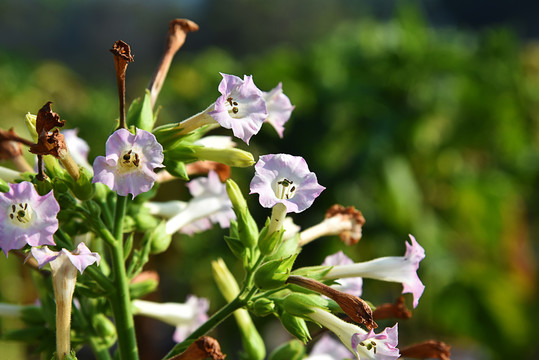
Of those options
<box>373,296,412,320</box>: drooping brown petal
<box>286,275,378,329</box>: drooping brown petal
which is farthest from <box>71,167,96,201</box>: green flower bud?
<box>373,296,412,320</box>: drooping brown petal

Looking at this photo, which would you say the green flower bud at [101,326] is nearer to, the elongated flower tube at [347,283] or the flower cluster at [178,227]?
the flower cluster at [178,227]

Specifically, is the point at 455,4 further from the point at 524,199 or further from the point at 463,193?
the point at 463,193

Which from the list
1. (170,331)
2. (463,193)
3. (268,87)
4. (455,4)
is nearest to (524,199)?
(463,193)

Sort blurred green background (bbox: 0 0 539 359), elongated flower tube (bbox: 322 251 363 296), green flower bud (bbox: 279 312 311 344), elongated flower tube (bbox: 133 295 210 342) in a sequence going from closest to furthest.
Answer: green flower bud (bbox: 279 312 311 344)
elongated flower tube (bbox: 322 251 363 296)
elongated flower tube (bbox: 133 295 210 342)
blurred green background (bbox: 0 0 539 359)

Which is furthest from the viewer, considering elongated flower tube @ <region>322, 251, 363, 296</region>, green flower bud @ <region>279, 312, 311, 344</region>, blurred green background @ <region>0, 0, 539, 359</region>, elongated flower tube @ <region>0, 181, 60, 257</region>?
blurred green background @ <region>0, 0, 539, 359</region>

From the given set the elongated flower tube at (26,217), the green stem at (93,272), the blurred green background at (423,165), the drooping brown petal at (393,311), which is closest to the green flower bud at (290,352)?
the drooping brown petal at (393,311)

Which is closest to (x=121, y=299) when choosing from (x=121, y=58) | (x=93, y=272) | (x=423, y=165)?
(x=93, y=272)

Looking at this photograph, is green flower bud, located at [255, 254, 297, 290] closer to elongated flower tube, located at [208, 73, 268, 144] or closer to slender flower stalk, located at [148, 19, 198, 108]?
elongated flower tube, located at [208, 73, 268, 144]
